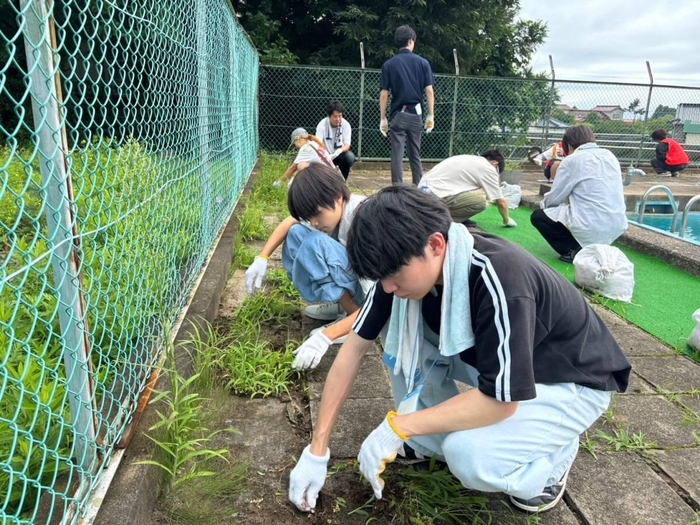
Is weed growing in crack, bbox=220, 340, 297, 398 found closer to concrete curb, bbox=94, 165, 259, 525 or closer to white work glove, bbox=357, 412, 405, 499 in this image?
concrete curb, bbox=94, 165, 259, 525

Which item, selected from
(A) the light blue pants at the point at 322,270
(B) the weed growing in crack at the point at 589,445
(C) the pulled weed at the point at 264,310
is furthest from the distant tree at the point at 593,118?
(B) the weed growing in crack at the point at 589,445

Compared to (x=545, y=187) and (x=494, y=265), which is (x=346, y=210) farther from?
(x=545, y=187)

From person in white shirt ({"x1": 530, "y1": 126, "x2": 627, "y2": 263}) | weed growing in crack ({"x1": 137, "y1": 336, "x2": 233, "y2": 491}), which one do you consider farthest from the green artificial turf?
weed growing in crack ({"x1": 137, "y1": 336, "x2": 233, "y2": 491})

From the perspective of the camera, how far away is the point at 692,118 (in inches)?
476

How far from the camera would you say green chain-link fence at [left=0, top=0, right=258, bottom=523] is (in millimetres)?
1205

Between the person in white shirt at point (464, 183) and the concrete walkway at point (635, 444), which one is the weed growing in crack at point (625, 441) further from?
the person in white shirt at point (464, 183)

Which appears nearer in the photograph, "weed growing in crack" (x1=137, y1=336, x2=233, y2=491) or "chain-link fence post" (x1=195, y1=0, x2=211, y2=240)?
"weed growing in crack" (x1=137, y1=336, x2=233, y2=491)

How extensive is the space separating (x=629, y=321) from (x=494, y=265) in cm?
247

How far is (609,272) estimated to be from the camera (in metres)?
3.70

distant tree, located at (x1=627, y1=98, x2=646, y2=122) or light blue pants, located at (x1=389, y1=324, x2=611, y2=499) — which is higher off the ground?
distant tree, located at (x1=627, y1=98, x2=646, y2=122)

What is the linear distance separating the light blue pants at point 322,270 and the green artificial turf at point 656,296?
1.88m

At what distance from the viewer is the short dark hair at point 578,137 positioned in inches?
176

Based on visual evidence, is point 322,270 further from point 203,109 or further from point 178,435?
point 203,109

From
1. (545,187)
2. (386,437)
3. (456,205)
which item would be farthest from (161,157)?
(545,187)
